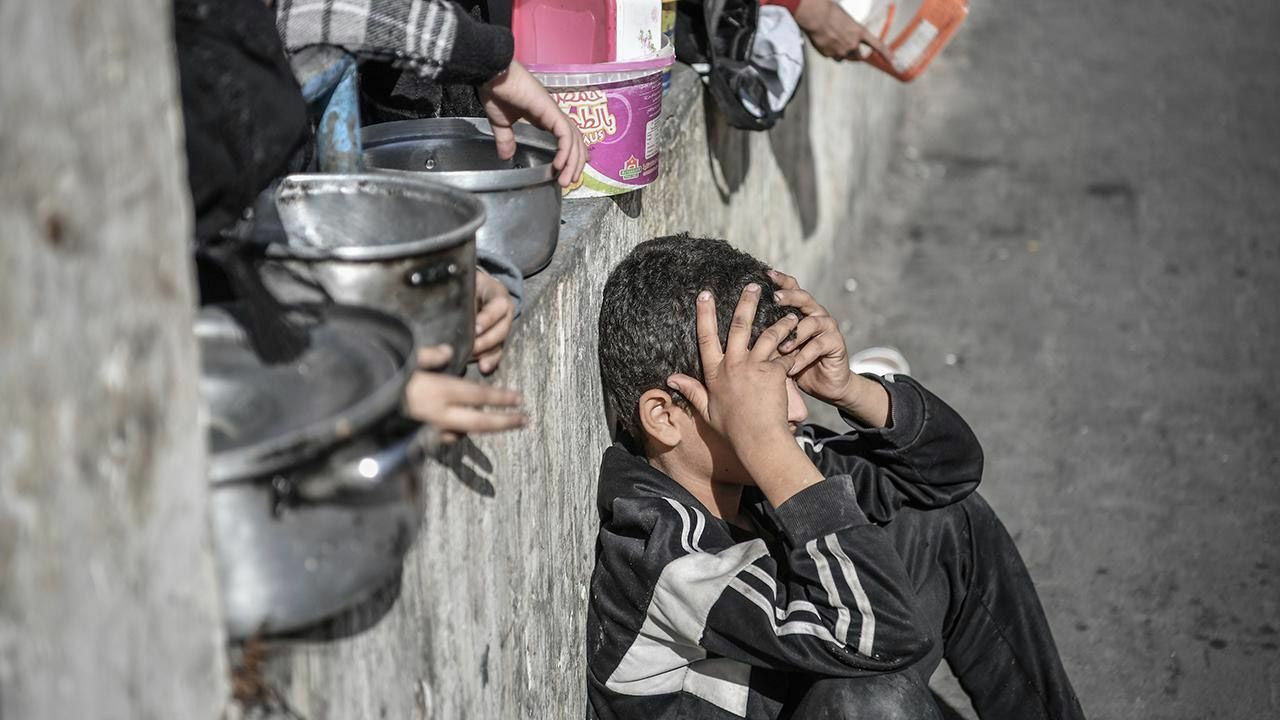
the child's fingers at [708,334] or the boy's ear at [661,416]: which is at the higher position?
the child's fingers at [708,334]

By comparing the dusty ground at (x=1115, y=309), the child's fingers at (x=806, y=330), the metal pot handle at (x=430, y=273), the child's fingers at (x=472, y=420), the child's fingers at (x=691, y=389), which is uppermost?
the metal pot handle at (x=430, y=273)

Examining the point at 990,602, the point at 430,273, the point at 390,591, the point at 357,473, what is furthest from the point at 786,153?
the point at 357,473

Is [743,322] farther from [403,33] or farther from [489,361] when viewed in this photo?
[403,33]

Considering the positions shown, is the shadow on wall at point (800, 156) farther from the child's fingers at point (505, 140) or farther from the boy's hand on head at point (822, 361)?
the child's fingers at point (505, 140)

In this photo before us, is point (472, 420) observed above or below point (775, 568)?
above

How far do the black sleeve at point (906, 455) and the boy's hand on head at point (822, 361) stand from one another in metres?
0.04

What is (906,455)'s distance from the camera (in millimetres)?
2562

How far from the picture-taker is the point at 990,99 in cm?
732

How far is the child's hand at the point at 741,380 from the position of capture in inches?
83.4

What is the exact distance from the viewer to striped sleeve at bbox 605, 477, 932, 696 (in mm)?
2041

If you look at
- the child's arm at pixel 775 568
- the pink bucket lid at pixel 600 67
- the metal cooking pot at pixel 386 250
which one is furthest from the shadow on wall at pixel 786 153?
the metal cooking pot at pixel 386 250

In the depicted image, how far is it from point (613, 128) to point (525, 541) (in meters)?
0.89

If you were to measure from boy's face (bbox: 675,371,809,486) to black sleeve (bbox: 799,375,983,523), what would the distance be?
294 mm

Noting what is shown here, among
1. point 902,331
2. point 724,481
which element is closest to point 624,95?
point 724,481
